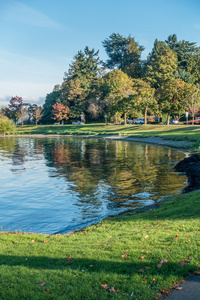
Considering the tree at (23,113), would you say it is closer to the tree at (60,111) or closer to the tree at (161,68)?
the tree at (60,111)

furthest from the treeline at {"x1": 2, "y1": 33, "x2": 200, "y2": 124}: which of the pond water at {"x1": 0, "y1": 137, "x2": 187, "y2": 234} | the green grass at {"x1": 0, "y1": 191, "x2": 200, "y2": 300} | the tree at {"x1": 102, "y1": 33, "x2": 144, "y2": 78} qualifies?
the green grass at {"x1": 0, "y1": 191, "x2": 200, "y2": 300}

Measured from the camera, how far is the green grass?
562 cm

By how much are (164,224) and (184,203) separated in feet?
10.4

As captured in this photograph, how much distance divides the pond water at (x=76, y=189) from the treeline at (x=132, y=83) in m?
47.6

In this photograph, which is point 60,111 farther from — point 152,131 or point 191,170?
point 191,170

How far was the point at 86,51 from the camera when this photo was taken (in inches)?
4781

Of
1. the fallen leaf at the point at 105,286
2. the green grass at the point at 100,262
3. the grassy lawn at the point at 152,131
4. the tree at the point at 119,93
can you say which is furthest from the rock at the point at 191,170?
the tree at the point at 119,93

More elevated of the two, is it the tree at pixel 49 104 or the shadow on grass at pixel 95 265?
the tree at pixel 49 104

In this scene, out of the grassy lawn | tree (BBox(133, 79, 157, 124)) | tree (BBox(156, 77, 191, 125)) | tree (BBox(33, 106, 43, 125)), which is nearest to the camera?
the grassy lawn

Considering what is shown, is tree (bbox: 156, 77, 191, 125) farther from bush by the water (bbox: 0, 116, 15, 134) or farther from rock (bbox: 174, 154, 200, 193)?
rock (bbox: 174, 154, 200, 193)

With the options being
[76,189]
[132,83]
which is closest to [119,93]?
[132,83]

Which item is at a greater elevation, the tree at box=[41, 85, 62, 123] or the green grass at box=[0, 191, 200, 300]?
the tree at box=[41, 85, 62, 123]

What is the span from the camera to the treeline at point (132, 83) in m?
77.6

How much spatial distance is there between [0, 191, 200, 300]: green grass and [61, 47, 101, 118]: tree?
94.3 metres
